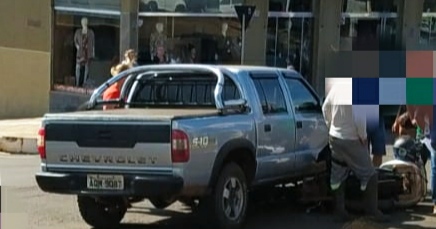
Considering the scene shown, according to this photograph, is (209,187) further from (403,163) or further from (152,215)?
(403,163)

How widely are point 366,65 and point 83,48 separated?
59.7 ft

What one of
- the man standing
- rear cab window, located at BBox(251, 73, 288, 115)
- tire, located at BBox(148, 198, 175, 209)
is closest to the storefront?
rear cab window, located at BBox(251, 73, 288, 115)

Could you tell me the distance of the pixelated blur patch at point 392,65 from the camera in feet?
31.2

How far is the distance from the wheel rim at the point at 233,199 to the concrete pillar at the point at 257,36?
16.6 metres

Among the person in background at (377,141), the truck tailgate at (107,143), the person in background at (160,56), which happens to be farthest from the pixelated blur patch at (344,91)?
the person in background at (160,56)

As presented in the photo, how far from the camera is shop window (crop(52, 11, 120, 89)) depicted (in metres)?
26.7

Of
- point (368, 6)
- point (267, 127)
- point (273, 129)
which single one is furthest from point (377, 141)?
point (368, 6)

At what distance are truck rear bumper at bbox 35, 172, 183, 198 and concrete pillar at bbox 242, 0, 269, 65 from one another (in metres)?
17.2

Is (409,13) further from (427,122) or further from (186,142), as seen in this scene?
(186,142)

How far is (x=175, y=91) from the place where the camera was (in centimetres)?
1032

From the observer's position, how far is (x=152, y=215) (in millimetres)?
10227

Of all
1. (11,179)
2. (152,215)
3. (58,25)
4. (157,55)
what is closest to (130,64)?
(11,179)

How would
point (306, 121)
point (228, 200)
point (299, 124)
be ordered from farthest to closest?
point (306, 121)
point (299, 124)
point (228, 200)

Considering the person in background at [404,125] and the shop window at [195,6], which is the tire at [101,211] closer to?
the person in background at [404,125]
